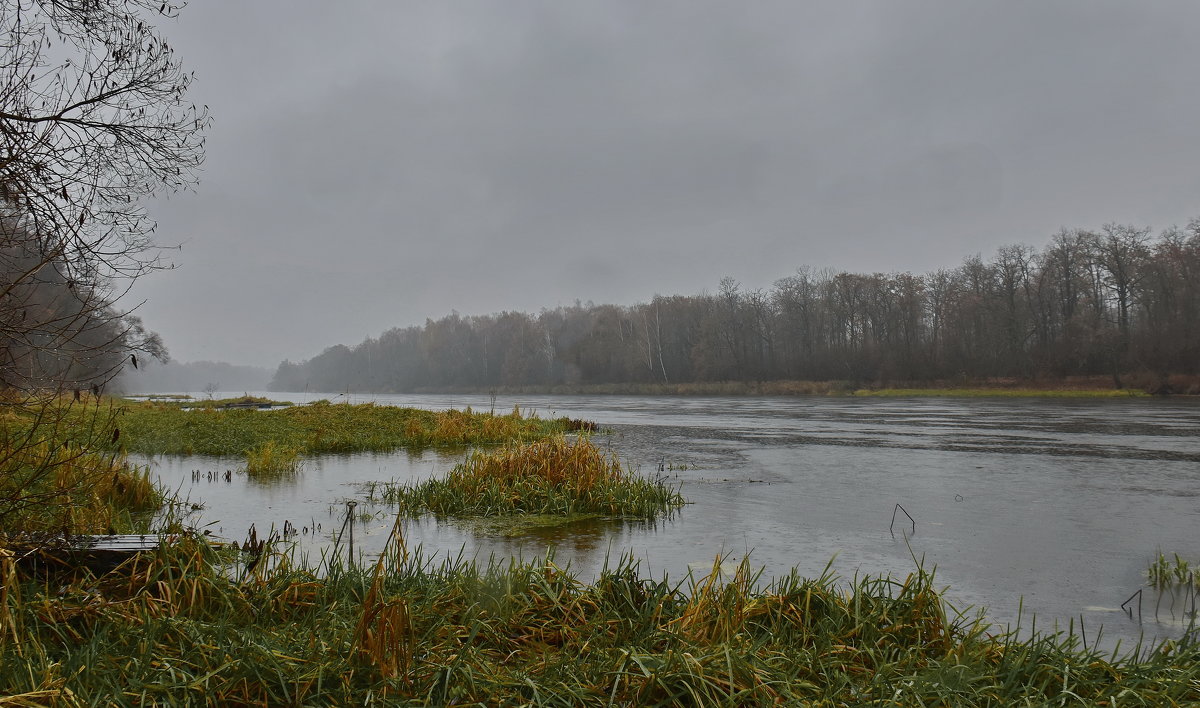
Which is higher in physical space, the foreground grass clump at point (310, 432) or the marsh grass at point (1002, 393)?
the foreground grass clump at point (310, 432)

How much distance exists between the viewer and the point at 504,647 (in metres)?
3.76

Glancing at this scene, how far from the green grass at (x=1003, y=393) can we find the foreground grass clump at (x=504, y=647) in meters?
46.6

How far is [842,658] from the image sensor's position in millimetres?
3703

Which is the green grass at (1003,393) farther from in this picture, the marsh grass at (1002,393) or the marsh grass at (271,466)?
the marsh grass at (271,466)

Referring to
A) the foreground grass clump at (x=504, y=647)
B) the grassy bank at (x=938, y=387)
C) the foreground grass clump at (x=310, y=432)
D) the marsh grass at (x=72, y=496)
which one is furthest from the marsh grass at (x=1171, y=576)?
the grassy bank at (x=938, y=387)

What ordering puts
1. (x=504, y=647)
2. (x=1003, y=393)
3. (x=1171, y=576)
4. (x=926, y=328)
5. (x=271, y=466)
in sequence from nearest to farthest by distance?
(x=504, y=647) < (x=1171, y=576) < (x=271, y=466) < (x=1003, y=393) < (x=926, y=328)

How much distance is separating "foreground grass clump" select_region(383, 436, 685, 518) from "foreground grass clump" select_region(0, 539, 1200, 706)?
4.14 meters

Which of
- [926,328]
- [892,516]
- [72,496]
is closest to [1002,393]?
[926,328]

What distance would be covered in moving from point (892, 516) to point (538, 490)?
4304 millimetres

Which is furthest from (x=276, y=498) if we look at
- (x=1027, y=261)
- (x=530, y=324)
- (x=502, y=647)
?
(x=530, y=324)

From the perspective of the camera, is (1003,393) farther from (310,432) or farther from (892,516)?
(892,516)

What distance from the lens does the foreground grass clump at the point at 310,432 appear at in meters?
15.4

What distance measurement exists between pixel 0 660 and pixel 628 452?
13.8 metres

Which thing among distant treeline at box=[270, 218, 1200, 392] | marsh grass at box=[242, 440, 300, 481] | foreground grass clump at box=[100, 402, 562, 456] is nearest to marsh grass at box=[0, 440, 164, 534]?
marsh grass at box=[242, 440, 300, 481]
